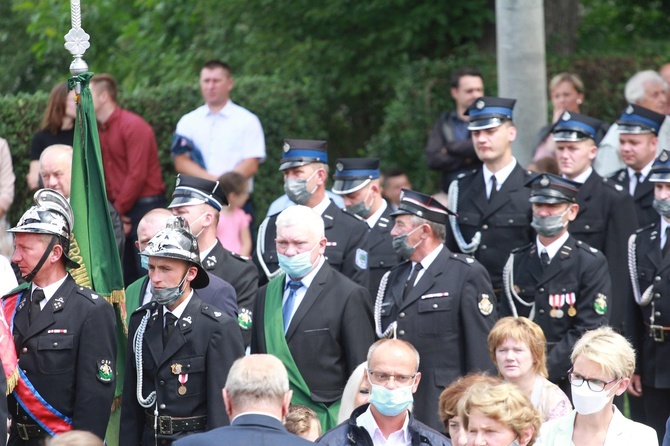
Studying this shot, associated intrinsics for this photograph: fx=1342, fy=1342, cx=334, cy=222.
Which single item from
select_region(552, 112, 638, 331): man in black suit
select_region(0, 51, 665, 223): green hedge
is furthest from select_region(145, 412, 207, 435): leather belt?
select_region(0, 51, 665, 223): green hedge

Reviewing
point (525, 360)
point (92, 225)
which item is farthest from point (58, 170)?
point (525, 360)

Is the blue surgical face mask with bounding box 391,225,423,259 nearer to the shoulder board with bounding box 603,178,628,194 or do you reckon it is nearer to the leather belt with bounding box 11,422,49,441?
the shoulder board with bounding box 603,178,628,194

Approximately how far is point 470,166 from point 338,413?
437 cm

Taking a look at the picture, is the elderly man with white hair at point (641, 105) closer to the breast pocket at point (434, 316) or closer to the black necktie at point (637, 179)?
the black necktie at point (637, 179)

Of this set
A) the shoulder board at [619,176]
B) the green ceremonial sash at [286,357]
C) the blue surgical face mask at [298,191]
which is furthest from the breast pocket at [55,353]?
the shoulder board at [619,176]

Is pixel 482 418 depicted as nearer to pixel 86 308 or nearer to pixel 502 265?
pixel 86 308

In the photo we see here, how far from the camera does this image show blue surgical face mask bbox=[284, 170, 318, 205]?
9.89 m

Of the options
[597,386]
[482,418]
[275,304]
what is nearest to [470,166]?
[275,304]

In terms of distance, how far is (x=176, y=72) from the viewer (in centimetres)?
1631

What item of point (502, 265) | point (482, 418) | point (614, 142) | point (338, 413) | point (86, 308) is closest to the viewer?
point (482, 418)

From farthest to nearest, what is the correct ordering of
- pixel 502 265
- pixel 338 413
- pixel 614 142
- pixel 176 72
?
pixel 176 72 → pixel 614 142 → pixel 502 265 → pixel 338 413

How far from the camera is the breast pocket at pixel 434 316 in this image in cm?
859

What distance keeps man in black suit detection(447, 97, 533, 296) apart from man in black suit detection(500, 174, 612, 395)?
1.62ft

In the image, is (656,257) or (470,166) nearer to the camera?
(656,257)
